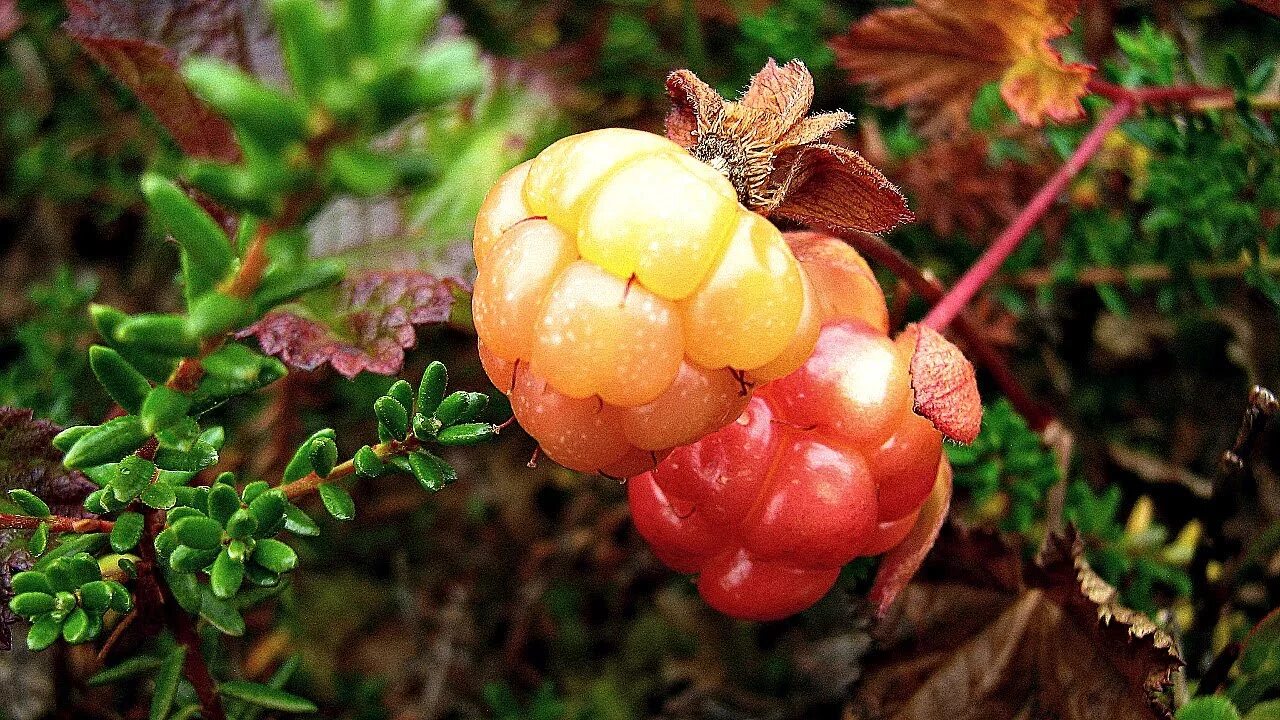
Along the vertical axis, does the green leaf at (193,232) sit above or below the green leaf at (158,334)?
above

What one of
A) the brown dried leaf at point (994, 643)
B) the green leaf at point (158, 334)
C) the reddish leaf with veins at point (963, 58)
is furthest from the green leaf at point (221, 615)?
the reddish leaf with veins at point (963, 58)

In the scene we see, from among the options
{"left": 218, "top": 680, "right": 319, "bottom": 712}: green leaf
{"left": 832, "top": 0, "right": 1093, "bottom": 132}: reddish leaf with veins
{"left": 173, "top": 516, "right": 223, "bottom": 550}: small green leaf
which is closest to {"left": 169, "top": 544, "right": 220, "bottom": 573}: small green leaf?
{"left": 173, "top": 516, "right": 223, "bottom": 550}: small green leaf

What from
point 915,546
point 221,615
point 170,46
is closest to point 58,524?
point 221,615

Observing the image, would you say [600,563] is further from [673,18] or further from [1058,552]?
[673,18]

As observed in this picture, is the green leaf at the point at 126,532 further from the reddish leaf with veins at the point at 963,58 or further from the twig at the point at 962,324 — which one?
the reddish leaf with veins at the point at 963,58

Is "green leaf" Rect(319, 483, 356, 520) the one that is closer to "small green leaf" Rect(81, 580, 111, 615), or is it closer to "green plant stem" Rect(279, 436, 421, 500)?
"green plant stem" Rect(279, 436, 421, 500)

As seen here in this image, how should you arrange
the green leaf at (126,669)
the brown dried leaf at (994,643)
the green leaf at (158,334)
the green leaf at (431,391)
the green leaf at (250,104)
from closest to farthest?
the green leaf at (250,104), the green leaf at (158,334), the green leaf at (431,391), the green leaf at (126,669), the brown dried leaf at (994,643)
